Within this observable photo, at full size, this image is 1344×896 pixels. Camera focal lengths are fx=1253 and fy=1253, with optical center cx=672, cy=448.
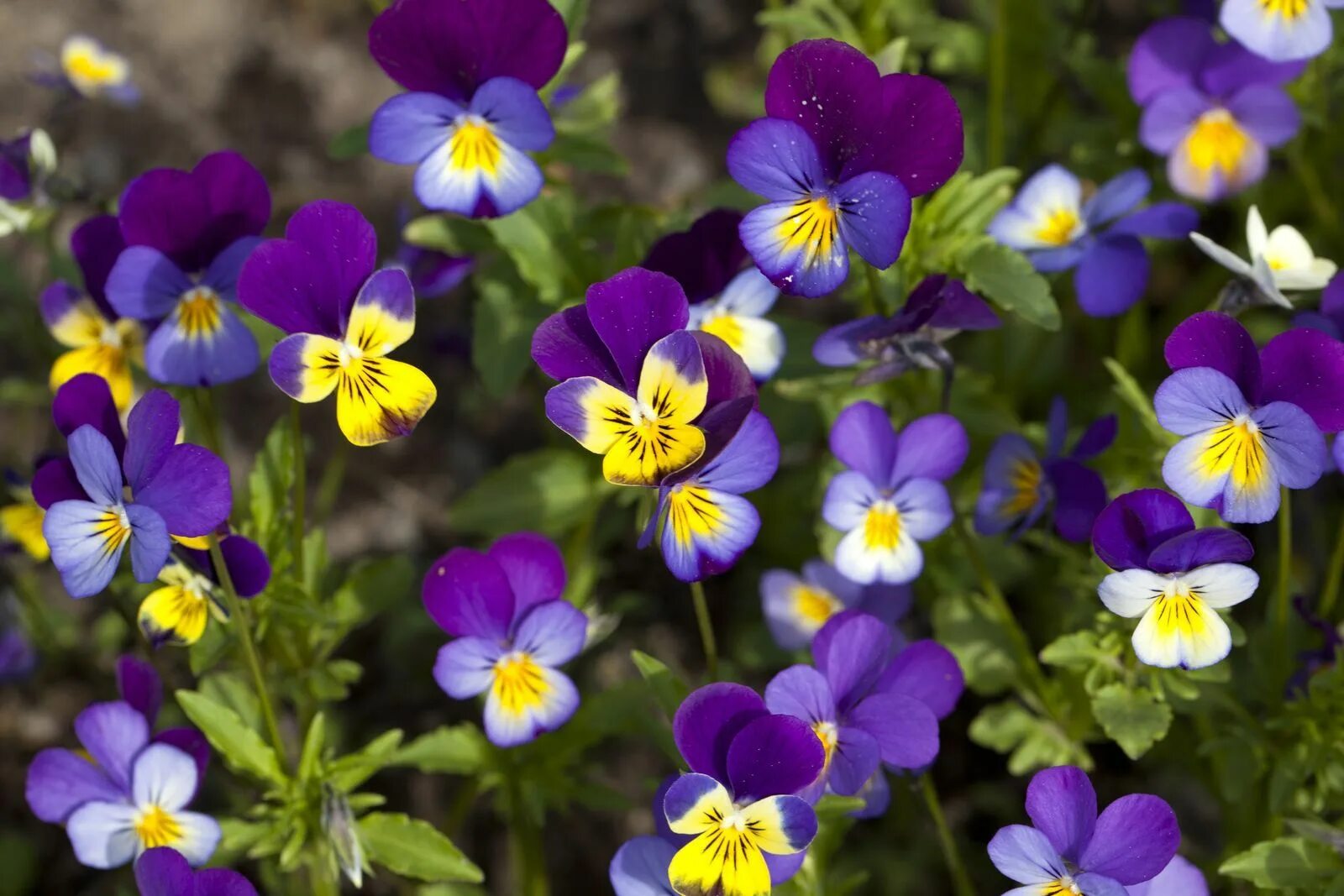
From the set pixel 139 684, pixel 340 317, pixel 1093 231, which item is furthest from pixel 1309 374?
pixel 139 684

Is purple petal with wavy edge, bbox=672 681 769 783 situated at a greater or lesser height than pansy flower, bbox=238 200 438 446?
lesser

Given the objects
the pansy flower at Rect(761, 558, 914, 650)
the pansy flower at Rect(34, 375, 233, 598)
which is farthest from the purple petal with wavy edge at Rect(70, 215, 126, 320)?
the pansy flower at Rect(761, 558, 914, 650)

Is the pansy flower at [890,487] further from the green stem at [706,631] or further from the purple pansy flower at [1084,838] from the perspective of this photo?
the purple pansy flower at [1084,838]

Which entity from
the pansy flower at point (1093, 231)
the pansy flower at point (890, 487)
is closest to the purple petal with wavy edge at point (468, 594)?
the pansy flower at point (890, 487)

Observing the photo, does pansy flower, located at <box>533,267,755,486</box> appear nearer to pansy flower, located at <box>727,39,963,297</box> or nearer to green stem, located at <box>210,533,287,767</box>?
pansy flower, located at <box>727,39,963,297</box>

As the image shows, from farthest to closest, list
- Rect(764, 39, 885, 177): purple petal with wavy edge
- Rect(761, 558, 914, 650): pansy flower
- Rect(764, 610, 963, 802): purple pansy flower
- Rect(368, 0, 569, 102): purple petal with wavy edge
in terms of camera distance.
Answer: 1. Rect(761, 558, 914, 650): pansy flower
2. Rect(368, 0, 569, 102): purple petal with wavy edge
3. Rect(764, 610, 963, 802): purple pansy flower
4. Rect(764, 39, 885, 177): purple petal with wavy edge

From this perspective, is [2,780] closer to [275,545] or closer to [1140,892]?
[275,545]
